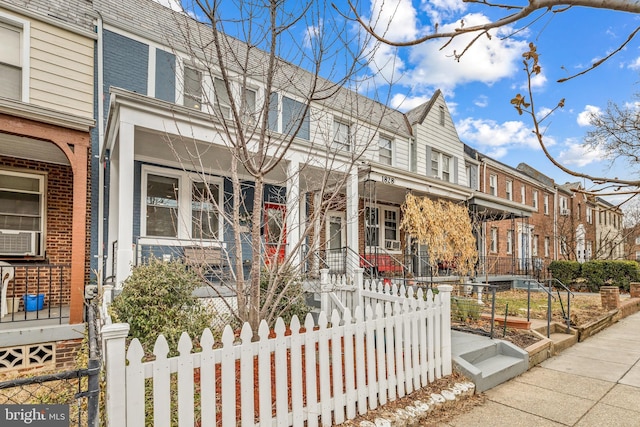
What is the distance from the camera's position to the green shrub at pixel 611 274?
15258 mm

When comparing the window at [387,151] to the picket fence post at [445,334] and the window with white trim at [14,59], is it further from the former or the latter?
the window with white trim at [14,59]

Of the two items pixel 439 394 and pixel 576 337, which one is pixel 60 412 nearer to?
pixel 439 394

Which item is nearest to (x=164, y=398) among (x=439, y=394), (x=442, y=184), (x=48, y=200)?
(x=439, y=394)

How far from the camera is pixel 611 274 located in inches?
609

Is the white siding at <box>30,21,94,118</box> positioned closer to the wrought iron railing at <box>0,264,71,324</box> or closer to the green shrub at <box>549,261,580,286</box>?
the wrought iron railing at <box>0,264,71,324</box>

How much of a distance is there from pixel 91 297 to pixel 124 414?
460cm

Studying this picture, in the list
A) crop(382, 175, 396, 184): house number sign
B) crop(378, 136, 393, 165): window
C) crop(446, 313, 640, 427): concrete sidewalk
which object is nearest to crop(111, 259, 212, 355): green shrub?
crop(446, 313, 640, 427): concrete sidewalk

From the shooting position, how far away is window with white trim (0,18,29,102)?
23.1 ft

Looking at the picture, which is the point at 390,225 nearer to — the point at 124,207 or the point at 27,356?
the point at 124,207

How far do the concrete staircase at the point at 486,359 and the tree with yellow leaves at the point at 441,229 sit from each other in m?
5.37

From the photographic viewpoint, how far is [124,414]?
7.22 feet

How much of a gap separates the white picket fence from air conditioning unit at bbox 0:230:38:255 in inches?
238

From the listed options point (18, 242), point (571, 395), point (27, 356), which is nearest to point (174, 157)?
point (18, 242)

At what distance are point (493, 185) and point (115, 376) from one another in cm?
2074
